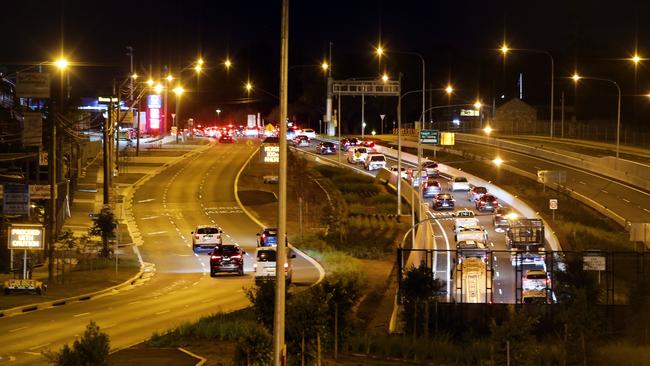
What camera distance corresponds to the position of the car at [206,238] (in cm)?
5559

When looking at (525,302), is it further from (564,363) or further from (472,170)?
(472,170)

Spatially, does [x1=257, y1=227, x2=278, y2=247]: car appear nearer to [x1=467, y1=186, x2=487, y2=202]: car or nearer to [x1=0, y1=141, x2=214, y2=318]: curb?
[x1=0, y1=141, x2=214, y2=318]: curb

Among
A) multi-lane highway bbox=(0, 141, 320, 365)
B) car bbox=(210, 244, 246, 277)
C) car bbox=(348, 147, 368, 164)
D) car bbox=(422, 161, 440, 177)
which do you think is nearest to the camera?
multi-lane highway bbox=(0, 141, 320, 365)

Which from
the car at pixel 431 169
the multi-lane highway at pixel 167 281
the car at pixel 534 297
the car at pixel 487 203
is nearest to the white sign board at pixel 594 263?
the car at pixel 534 297

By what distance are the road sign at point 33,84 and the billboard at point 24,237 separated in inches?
283

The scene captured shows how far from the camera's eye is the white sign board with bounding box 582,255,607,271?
39719mm

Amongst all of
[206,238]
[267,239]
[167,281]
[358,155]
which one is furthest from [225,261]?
[358,155]

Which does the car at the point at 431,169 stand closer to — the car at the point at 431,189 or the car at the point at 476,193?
the car at the point at 431,189

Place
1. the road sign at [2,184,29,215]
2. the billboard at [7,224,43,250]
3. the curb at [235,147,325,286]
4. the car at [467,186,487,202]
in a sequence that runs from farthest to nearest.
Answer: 1. the car at [467,186,487,202]
2. the curb at [235,147,325,286]
3. the road sign at [2,184,29,215]
4. the billboard at [7,224,43,250]

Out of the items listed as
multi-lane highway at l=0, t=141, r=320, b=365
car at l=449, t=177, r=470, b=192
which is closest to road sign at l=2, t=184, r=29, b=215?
multi-lane highway at l=0, t=141, r=320, b=365

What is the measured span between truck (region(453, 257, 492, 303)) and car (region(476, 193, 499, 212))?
29.8 meters

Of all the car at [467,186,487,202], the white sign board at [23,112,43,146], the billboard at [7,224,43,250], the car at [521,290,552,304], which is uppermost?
the white sign board at [23,112,43,146]

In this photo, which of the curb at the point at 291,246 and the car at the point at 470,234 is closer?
the curb at the point at 291,246

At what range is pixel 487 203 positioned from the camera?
2837 inches
